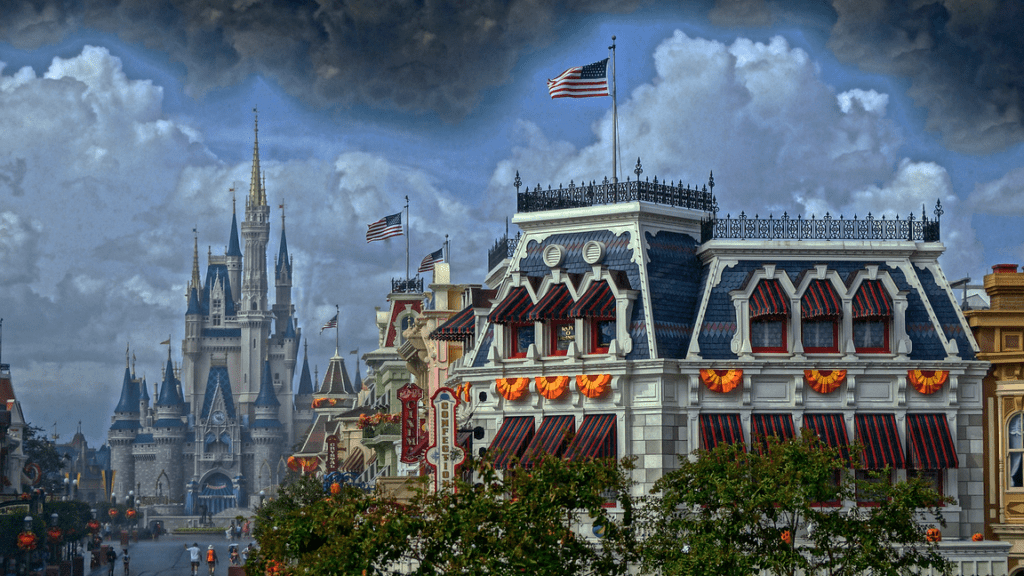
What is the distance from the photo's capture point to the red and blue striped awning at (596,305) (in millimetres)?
39281

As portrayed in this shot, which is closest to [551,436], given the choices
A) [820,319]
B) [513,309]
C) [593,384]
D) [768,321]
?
[593,384]

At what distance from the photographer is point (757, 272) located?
39906mm

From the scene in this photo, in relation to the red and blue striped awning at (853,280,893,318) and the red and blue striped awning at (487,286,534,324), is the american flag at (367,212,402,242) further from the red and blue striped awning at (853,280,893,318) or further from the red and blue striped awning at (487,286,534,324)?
the red and blue striped awning at (853,280,893,318)

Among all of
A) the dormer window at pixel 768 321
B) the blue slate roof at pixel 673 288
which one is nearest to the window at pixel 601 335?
the blue slate roof at pixel 673 288

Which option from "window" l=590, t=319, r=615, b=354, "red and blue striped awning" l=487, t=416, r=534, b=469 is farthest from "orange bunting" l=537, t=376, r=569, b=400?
"window" l=590, t=319, r=615, b=354

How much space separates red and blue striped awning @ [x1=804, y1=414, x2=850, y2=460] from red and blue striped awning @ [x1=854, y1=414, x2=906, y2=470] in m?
0.41

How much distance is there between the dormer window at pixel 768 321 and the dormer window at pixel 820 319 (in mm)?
515

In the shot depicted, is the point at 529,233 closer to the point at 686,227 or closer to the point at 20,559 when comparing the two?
the point at 686,227

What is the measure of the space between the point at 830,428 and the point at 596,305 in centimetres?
669

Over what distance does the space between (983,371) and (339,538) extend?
1917cm

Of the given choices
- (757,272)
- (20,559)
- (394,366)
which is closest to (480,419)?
(757,272)

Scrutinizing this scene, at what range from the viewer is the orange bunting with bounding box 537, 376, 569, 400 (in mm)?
40000

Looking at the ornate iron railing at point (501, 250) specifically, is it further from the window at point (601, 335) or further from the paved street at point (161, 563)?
the paved street at point (161, 563)

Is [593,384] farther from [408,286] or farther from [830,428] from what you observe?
[408,286]
